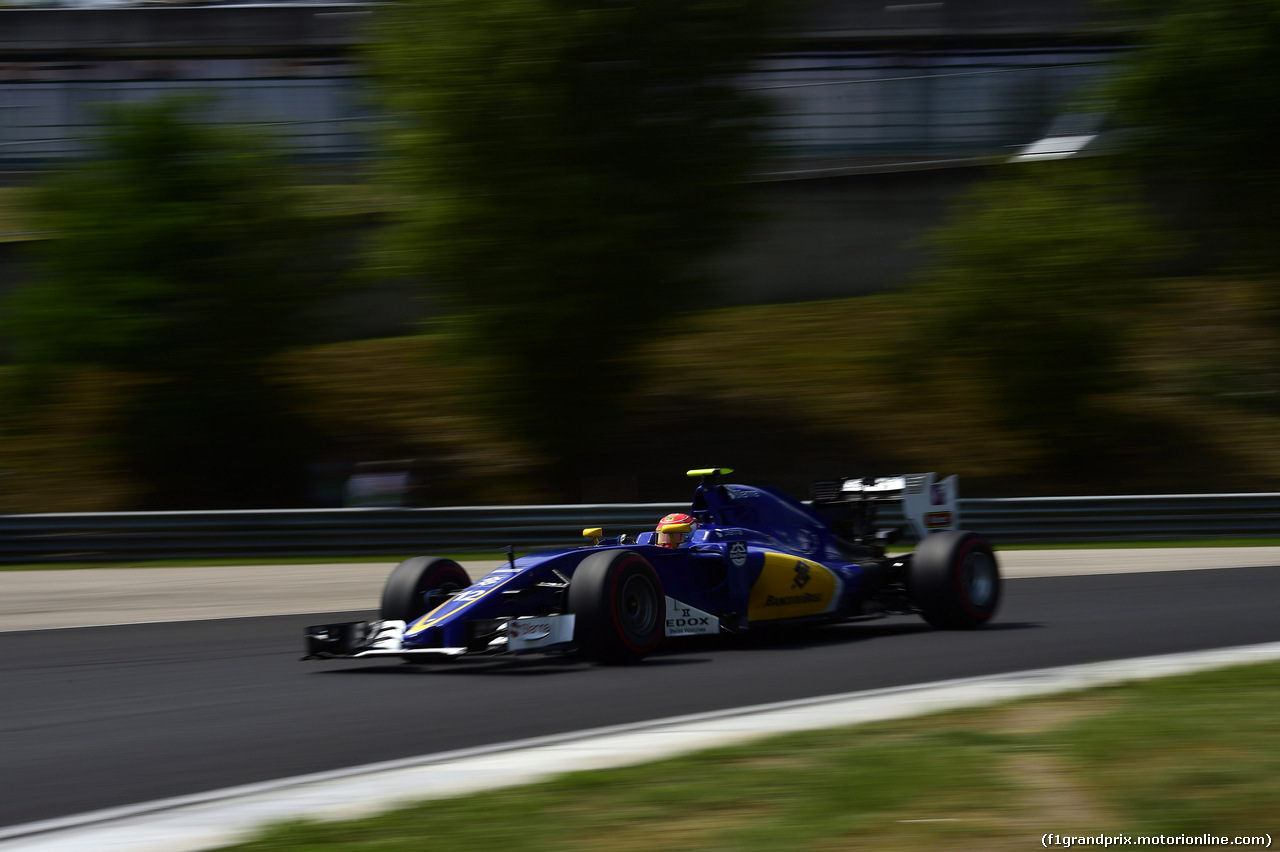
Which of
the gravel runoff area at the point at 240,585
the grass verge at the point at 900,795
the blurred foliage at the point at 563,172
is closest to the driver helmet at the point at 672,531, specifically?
the grass verge at the point at 900,795

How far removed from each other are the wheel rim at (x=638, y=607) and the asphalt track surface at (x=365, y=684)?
9.8 inches

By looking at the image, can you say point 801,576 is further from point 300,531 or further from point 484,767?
point 300,531

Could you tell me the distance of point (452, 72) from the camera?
18.6 meters

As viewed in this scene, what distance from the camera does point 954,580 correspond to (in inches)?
388

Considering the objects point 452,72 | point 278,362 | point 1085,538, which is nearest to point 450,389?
point 278,362

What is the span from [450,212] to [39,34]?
22.2 meters

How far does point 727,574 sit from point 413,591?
2151 mm

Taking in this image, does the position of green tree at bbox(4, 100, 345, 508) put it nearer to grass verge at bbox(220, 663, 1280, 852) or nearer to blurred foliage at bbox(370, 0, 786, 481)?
blurred foliage at bbox(370, 0, 786, 481)

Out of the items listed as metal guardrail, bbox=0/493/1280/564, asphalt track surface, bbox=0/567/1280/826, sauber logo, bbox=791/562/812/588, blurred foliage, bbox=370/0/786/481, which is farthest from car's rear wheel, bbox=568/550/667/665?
blurred foliage, bbox=370/0/786/481

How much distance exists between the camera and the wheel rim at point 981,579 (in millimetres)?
10109

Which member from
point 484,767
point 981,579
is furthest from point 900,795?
point 981,579

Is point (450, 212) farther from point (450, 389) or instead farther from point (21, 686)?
point (21, 686)

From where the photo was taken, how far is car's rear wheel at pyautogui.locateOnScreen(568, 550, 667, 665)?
8219mm

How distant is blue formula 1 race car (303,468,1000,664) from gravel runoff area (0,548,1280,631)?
3.66 metres
